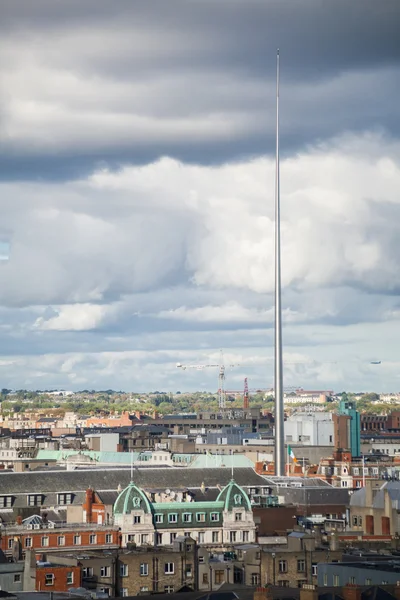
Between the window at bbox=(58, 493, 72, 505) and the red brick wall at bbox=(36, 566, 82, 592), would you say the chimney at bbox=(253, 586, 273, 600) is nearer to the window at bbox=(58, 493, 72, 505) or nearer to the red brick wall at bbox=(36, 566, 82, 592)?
the red brick wall at bbox=(36, 566, 82, 592)

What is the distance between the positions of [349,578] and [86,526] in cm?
4517

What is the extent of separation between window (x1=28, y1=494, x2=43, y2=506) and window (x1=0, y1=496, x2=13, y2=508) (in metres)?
2.42

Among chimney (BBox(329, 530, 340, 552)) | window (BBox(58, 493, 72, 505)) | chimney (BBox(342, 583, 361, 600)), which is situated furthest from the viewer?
window (BBox(58, 493, 72, 505))

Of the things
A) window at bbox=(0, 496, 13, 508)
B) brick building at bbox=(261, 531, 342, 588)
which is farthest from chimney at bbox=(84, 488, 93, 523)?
brick building at bbox=(261, 531, 342, 588)

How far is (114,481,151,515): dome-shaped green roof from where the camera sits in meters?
151

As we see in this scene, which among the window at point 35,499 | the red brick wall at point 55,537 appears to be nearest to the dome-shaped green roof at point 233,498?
the red brick wall at point 55,537

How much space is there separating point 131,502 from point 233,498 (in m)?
12.0

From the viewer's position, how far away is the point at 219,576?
12962 centimetres

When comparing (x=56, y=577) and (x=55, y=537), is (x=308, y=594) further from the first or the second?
(x=55, y=537)

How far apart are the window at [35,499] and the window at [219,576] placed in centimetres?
4517

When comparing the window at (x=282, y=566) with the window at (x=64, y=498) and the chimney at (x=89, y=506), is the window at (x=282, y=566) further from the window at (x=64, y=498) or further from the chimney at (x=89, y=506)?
the window at (x=64, y=498)

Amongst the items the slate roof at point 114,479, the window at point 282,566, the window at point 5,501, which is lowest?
the window at point 282,566

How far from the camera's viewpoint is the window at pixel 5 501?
167500mm

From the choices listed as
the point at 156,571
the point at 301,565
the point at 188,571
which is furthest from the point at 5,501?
the point at 301,565
